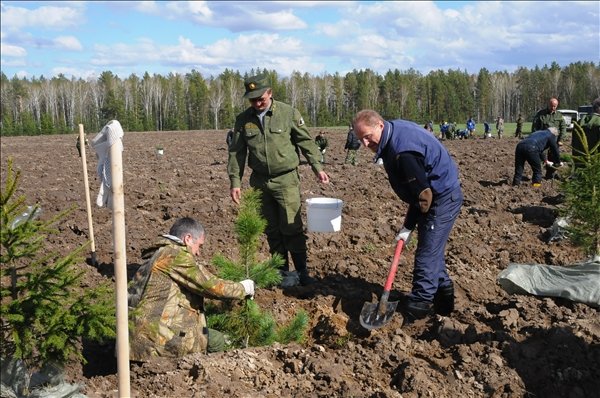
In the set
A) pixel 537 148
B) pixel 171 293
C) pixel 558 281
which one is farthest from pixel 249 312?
pixel 537 148

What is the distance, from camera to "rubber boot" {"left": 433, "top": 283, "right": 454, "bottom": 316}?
5172 millimetres

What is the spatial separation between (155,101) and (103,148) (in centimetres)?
9424

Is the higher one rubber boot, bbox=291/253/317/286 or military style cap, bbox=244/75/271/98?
military style cap, bbox=244/75/271/98

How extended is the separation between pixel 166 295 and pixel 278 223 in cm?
206

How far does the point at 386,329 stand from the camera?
4.93 meters

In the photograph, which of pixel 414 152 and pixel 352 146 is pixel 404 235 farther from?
pixel 352 146

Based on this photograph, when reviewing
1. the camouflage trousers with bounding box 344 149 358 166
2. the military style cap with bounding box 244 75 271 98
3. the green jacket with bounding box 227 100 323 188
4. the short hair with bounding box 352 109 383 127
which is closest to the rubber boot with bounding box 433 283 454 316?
the short hair with bounding box 352 109 383 127

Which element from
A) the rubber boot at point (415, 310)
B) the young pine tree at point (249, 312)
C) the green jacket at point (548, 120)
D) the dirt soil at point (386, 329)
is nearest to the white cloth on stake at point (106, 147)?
the dirt soil at point (386, 329)

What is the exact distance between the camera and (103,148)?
3.22m

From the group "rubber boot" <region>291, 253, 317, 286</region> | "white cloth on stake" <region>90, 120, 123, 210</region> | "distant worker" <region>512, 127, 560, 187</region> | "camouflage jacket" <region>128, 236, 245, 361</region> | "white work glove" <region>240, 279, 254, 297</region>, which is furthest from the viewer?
"distant worker" <region>512, 127, 560, 187</region>

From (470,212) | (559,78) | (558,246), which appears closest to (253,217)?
(558,246)

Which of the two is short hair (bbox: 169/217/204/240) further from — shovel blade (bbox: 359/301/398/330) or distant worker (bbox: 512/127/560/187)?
distant worker (bbox: 512/127/560/187)

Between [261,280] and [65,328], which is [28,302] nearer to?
[65,328]

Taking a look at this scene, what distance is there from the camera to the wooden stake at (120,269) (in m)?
2.96
